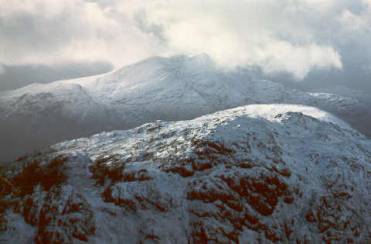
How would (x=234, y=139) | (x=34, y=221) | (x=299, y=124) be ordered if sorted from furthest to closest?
(x=299, y=124)
(x=234, y=139)
(x=34, y=221)

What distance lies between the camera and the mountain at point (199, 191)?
48531mm

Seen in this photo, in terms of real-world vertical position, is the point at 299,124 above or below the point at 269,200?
above

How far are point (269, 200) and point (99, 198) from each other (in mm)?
21744

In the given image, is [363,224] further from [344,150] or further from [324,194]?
[344,150]

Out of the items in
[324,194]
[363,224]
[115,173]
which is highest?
[115,173]

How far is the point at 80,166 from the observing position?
59.6 meters

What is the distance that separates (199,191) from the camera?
5281 centimetres

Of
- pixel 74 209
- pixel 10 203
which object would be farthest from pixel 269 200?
pixel 10 203

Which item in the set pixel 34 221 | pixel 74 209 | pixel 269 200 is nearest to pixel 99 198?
pixel 74 209

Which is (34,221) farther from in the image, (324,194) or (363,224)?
(363,224)

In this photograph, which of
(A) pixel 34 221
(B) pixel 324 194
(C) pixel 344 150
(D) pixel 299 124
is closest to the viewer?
(A) pixel 34 221

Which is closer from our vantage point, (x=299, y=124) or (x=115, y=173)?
(x=115, y=173)

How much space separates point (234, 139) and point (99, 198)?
21756mm

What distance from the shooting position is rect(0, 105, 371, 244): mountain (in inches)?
1911
